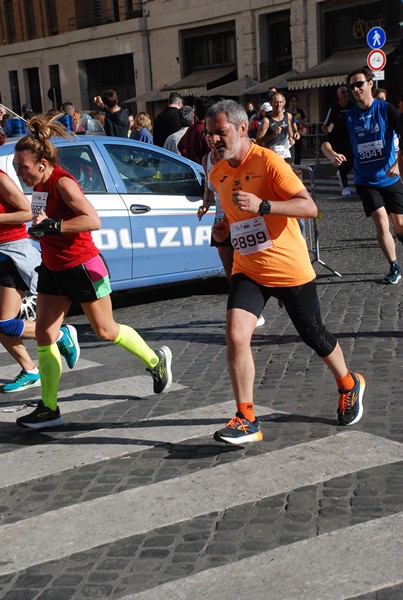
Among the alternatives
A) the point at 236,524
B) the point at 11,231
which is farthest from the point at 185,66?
the point at 236,524

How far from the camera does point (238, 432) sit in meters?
4.97

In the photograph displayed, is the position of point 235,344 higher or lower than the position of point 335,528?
higher

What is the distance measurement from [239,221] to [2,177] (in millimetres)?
1789

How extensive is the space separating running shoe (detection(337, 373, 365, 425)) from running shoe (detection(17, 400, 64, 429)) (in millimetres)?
1639

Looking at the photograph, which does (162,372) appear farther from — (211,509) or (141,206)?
(141,206)

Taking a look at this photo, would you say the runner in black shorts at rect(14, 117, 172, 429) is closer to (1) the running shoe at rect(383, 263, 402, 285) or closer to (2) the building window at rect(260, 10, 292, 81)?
(1) the running shoe at rect(383, 263, 402, 285)

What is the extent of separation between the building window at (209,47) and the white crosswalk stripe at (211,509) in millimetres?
35822

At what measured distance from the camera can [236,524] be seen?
4059mm

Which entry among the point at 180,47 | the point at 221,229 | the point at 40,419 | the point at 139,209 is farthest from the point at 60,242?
the point at 180,47

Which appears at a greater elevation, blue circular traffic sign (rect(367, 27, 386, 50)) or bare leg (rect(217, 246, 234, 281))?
blue circular traffic sign (rect(367, 27, 386, 50))

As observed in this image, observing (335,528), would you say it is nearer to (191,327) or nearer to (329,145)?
(191,327)

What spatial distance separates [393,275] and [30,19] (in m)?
46.9

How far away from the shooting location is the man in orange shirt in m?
4.93

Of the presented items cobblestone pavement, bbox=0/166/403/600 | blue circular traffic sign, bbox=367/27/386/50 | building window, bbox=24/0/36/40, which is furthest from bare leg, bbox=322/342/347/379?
building window, bbox=24/0/36/40
